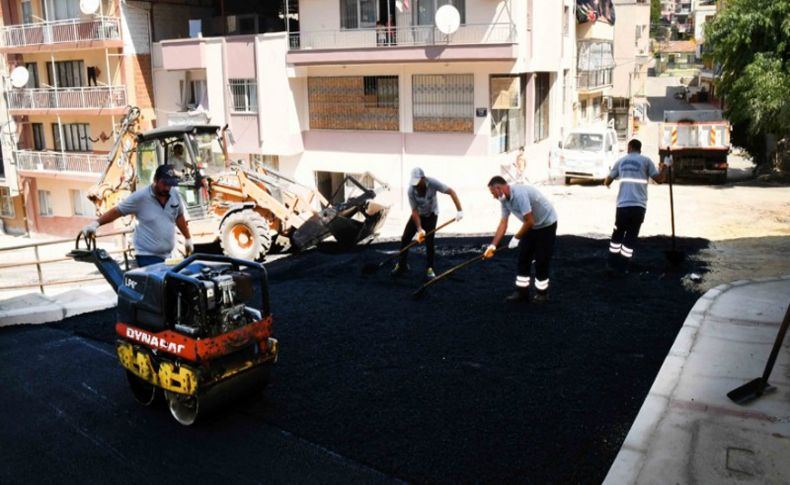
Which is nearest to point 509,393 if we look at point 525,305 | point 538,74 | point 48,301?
point 525,305

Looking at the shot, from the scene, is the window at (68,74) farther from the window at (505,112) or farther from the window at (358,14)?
the window at (505,112)

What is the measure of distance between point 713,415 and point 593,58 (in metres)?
30.7

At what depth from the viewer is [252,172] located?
1480cm

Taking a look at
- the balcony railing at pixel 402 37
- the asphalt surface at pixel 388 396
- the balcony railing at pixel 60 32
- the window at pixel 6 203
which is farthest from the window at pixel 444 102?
the window at pixel 6 203

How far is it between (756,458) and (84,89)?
28397mm

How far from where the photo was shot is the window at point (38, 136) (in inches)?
1227

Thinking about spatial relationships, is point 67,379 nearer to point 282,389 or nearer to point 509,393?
point 282,389

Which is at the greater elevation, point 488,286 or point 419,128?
point 419,128

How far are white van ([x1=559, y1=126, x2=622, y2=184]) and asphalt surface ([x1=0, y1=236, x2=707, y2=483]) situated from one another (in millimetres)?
14552

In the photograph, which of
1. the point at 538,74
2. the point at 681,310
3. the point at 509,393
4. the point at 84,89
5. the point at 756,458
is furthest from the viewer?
the point at 84,89

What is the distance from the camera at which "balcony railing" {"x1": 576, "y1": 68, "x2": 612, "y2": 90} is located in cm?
3208

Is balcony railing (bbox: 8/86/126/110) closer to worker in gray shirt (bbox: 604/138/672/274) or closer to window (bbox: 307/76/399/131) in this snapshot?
window (bbox: 307/76/399/131)

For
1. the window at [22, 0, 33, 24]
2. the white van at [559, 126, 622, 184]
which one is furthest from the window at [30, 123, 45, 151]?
the white van at [559, 126, 622, 184]

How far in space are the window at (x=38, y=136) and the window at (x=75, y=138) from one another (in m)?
0.91
